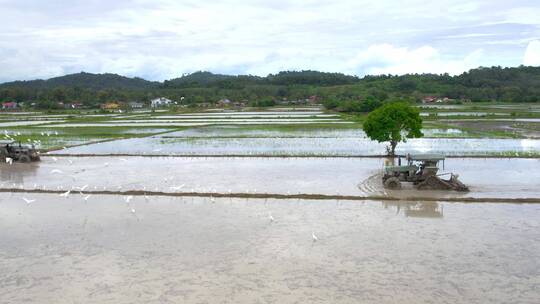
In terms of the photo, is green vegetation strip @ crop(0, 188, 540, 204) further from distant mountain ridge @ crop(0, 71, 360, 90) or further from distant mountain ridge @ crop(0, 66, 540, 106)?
distant mountain ridge @ crop(0, 71, 360, 90)

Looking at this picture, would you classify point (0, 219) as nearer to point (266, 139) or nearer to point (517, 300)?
point (517, 300)

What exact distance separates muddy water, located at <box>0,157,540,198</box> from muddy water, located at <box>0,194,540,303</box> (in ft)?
7.42

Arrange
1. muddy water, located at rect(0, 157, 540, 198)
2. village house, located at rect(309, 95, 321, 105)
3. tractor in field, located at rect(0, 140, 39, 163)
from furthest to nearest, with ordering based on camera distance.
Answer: village house, located at rect(309, 95, 321, 105)
tractor in field, located at rect(0, 140, 39, 163)
muddy water, located at rect(0, 157, 540, 198)

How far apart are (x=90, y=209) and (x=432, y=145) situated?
21.9 m

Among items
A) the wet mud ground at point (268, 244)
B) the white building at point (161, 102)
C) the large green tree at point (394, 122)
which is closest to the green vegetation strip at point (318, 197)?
the wet mud ground at point (268, 244)

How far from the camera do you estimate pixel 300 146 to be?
103ft

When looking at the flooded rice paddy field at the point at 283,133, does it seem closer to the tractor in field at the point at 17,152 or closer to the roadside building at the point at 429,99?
the tractor in field at the point at 17,152

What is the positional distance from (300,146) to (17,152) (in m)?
16.1

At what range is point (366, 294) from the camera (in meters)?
9.23

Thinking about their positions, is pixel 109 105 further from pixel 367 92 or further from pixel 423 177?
pixel 423 177

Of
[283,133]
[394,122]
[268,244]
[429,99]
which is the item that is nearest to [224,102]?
[429,99]

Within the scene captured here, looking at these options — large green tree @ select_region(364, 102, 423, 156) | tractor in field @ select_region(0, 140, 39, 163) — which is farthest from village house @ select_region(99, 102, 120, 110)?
large green tree @ select_region(364, 102, 423, 156)

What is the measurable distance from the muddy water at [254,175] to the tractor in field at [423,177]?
1.52ft

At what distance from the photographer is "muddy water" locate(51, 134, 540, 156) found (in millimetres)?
28375
